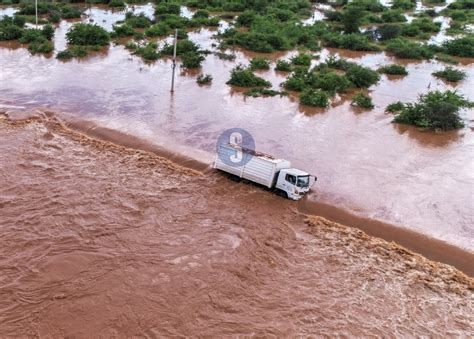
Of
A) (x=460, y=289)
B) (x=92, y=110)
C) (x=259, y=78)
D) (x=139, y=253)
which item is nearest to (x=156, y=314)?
(x=139, y=253)

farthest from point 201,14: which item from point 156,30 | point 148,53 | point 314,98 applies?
point 314,98

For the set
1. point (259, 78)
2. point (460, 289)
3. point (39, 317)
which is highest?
point (259, 78)

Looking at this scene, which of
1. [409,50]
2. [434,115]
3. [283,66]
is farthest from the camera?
[409,50]

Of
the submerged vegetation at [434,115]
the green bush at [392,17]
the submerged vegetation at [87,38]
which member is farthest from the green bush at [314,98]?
the green bush at [392,17]

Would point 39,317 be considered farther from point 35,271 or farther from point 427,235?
point 427,235

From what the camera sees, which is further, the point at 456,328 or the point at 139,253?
the point at 139,253

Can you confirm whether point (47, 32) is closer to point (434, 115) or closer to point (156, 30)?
point (156, 30)

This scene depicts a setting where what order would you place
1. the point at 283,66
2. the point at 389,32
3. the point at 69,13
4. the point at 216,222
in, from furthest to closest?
the point at 69,13, the point at 389,32, the point at 283,66, the point at 216,222
